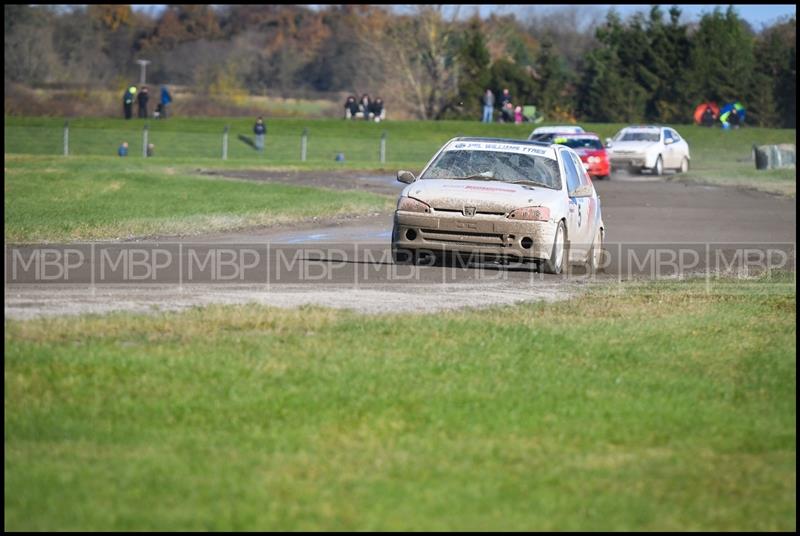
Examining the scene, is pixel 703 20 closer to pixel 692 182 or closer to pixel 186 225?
pixel 692 182

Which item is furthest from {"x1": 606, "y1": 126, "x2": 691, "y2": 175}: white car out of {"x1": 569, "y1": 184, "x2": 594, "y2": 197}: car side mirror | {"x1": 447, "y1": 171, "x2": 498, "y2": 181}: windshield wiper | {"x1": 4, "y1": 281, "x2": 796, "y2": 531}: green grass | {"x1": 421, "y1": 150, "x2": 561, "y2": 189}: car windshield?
{"x1": 4, "y1": 281, "x2": 796, "y2": 531}: green grass

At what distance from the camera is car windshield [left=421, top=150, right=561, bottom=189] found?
16297 mm

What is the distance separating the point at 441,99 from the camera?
3125 inches

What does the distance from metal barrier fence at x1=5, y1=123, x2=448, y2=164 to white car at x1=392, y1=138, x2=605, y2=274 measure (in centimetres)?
3219

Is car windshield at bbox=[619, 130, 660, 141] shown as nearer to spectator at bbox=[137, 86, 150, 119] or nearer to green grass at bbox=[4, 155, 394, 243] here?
green grass at bbox=[4, 155, 394, 243]

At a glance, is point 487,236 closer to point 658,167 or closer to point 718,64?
point 658,167

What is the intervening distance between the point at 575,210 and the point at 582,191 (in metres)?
0.32

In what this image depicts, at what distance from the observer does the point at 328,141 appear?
5609cm

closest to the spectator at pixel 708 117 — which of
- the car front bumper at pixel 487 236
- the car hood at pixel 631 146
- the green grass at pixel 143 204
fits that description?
the car hood at pixel 631 146

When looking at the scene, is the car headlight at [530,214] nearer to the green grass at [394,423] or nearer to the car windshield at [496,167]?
the car windshield at [496,167]

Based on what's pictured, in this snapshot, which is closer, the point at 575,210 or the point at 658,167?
the point at 575,210

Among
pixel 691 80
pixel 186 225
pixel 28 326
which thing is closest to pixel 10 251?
pixel 186 225

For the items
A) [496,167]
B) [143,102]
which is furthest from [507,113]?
[496,167]

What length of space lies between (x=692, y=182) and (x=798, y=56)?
30524 millimetres
